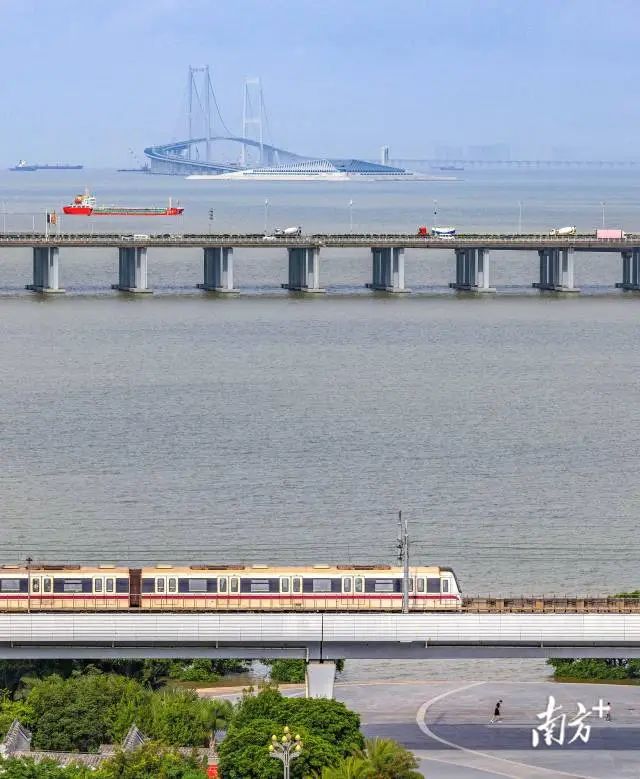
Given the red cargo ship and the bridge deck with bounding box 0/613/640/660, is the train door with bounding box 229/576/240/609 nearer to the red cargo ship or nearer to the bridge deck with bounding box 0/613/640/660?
the bridge deck with bounding box 0/613/640/660

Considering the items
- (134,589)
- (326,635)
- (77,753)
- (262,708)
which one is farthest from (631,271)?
(262,708)

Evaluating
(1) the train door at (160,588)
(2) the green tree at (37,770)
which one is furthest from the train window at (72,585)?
(2) the green tree at (37,770)

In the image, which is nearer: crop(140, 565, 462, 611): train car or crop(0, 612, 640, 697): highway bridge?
crop(0, 612, 640, 697): highway bridge

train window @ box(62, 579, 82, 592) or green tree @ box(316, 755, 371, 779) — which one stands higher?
train window @ box(62, 579, 82, 592)

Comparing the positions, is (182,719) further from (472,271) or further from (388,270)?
(472,271)

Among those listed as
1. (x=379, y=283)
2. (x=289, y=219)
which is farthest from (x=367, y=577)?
(x=289, y=219)

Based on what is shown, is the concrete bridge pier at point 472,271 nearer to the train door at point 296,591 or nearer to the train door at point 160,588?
the train door at point 296,591

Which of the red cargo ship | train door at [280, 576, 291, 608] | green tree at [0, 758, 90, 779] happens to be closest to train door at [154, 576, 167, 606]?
train door at [280, 576, 291, 608]
